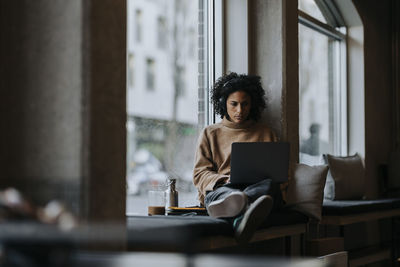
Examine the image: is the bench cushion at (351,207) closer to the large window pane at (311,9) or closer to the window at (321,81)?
the window at (321,81)

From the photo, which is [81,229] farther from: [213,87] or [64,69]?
[213,87]

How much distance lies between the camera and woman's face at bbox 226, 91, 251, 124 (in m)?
4.30

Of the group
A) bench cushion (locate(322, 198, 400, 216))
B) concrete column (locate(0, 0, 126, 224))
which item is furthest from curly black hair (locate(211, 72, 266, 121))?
concrete column (locate(0, 0, 126, 224))

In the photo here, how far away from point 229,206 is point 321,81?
320cm

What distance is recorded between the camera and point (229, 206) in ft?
11.2

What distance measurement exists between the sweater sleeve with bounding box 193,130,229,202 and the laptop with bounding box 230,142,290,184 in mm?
217

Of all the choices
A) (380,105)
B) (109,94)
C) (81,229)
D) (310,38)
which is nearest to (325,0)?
(310,38)

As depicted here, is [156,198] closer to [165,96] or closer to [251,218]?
[165,96]

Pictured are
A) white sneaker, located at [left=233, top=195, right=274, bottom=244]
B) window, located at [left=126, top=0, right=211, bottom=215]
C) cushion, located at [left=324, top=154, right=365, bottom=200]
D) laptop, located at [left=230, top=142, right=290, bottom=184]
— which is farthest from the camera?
cushion, located at [left=324, top=154, right=365, bottom=200]

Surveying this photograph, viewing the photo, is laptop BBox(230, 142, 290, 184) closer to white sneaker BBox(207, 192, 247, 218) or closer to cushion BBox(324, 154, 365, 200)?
white sneaker BBox(207, 192, 247, 218)

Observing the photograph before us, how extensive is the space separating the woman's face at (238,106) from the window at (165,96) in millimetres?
398

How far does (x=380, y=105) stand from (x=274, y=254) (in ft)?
10.1

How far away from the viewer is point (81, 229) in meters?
1.75

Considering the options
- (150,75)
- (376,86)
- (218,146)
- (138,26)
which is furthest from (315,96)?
(138,26)
